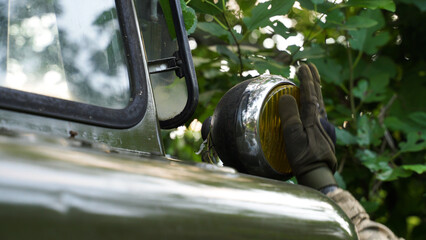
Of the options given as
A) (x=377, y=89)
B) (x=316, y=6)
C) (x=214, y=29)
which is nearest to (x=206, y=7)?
(x=214, y=29)

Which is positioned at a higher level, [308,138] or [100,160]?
[100,160]

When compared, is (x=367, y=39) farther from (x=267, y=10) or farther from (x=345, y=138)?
(x=267, y=10)

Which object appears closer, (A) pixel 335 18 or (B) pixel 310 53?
(A) pixel 335 18

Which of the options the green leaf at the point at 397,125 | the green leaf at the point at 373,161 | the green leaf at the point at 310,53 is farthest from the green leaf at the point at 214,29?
the green leaf at the point at 397,125

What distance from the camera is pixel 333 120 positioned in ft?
10.5

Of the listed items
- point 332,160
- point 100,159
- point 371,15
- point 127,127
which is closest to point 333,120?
point 371,15

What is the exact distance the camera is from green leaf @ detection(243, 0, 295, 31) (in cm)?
200

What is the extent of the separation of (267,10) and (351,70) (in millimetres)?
1260

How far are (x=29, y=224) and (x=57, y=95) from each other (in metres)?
0.38

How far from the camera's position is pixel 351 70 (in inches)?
124

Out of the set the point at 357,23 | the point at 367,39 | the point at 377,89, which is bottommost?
the point at 377,89

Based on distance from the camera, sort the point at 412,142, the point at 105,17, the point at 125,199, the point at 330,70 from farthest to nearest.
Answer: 1. the point at 330,70
2. the point at 412,142
3. the point at 105,17
4. the point at 125,199

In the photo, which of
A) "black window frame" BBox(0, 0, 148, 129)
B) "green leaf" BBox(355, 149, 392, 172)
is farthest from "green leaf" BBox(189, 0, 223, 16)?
"green leaf" BBox(355, 149, 392, 172)

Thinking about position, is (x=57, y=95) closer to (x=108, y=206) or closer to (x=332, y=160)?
(x=108, y=206)
